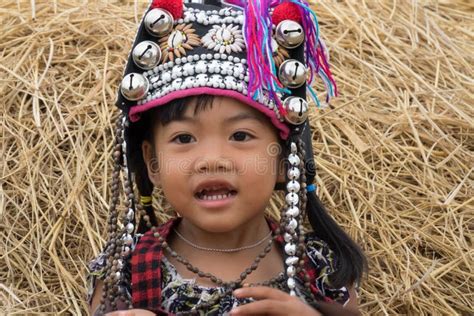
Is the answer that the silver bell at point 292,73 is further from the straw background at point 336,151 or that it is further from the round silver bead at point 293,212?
the straw background at point 336,151

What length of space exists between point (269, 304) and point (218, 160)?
40cm

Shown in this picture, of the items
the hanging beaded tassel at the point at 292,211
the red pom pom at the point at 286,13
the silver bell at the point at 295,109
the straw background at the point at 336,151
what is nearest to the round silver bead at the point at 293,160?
the hanging beaded tassel at the point at 292,211

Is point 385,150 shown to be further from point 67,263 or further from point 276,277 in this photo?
point 67,263

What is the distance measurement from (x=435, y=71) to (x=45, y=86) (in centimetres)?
159

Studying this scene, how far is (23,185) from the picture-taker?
10.8 feet

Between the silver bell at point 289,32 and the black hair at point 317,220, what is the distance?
302 millimetres

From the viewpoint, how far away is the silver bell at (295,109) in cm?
262

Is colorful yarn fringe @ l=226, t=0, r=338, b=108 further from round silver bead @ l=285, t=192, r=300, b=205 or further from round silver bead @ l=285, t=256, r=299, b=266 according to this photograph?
round silver bead @ l=285, t=256, r=299, b=266

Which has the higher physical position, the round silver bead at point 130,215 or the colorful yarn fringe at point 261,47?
the colorful yarn fringe at point 261,47

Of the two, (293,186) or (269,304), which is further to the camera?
(293,186)

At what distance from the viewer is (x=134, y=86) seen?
257cm

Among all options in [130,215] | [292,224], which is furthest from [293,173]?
[130,215]

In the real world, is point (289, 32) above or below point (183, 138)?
above

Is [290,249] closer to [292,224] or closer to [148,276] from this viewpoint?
[292,224]
